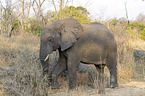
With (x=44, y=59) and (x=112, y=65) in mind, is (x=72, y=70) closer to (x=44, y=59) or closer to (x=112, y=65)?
(x=44, y=59)

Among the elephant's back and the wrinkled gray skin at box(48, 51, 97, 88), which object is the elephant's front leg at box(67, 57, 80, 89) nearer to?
the elephant's back

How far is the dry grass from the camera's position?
14.8ft

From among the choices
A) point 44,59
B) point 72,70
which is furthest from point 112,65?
point 44,59

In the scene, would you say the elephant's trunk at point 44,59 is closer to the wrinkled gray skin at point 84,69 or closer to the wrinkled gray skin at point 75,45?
the wrinkled gray skin at point 75,45

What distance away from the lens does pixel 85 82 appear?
5855 mm

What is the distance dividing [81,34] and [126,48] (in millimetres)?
3920

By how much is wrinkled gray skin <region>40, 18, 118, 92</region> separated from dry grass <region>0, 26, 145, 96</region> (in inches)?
17.6

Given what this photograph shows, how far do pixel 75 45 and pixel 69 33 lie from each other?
0.37 m

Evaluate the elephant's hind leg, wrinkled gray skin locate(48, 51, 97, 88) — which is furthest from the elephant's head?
wrinkled gray skin locate(48, 51, 97, 88)

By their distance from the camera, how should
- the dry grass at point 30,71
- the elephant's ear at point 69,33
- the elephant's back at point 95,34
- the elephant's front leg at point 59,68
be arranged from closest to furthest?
the dry grass at point 30,71
the elephant's ear at point 69,33
the elephant's back at point 95,34
the elephant's front leg at point 59,68

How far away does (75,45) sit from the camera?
493 centimetres

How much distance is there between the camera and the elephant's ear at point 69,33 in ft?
15.9

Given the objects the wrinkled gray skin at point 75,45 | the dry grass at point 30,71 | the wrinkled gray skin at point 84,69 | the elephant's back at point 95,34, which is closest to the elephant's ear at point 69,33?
the wrinkled gray skin at point 75,45

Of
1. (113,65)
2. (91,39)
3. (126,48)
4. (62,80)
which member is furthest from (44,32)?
(126,48)
